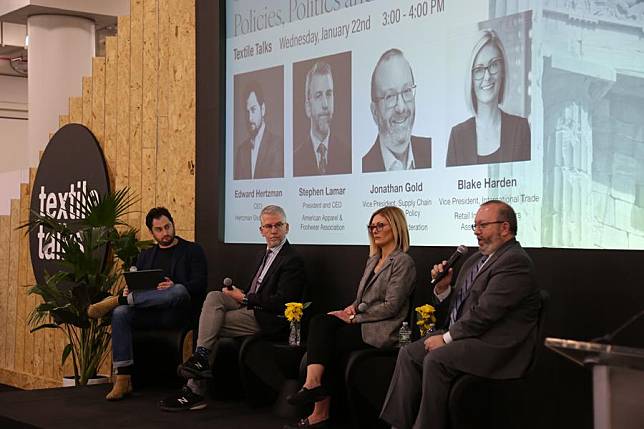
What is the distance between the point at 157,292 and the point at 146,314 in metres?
0.22

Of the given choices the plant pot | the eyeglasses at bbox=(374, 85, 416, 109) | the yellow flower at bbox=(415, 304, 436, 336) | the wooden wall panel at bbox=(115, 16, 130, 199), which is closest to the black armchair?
the yellow flower at bbox=(415, 304, 436, 336)

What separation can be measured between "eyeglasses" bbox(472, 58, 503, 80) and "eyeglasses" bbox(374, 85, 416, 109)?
487 millimetres

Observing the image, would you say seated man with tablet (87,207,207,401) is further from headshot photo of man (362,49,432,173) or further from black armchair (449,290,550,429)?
black armchair (449,290,550,429)

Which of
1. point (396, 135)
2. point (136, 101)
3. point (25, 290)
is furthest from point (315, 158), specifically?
point (25, 290)

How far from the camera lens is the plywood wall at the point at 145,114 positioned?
765cm

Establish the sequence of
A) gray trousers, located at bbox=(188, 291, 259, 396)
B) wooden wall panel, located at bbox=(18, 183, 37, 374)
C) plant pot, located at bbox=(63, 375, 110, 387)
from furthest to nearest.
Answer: wooden wall panel, located at bbox=(18, 183, 37, 374)
plant pot, located at bbox=(63, 375, 110, 387)
gray trousers, located at bbox=(188, 291, 259, 396)

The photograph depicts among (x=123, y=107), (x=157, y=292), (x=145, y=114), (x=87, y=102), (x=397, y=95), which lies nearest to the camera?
(x=397, y=95)

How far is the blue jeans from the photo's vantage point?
Result: 6.56m

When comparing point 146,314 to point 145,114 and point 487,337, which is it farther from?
point 487,337

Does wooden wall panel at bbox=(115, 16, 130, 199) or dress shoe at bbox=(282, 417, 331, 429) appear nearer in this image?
dress shoe at bbox=(282, 417, 331, 429)

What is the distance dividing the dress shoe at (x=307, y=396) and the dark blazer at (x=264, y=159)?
205cm

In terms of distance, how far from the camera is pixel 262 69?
23.3 feet

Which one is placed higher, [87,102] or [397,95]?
[87,102]

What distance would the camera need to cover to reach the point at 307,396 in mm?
5207
